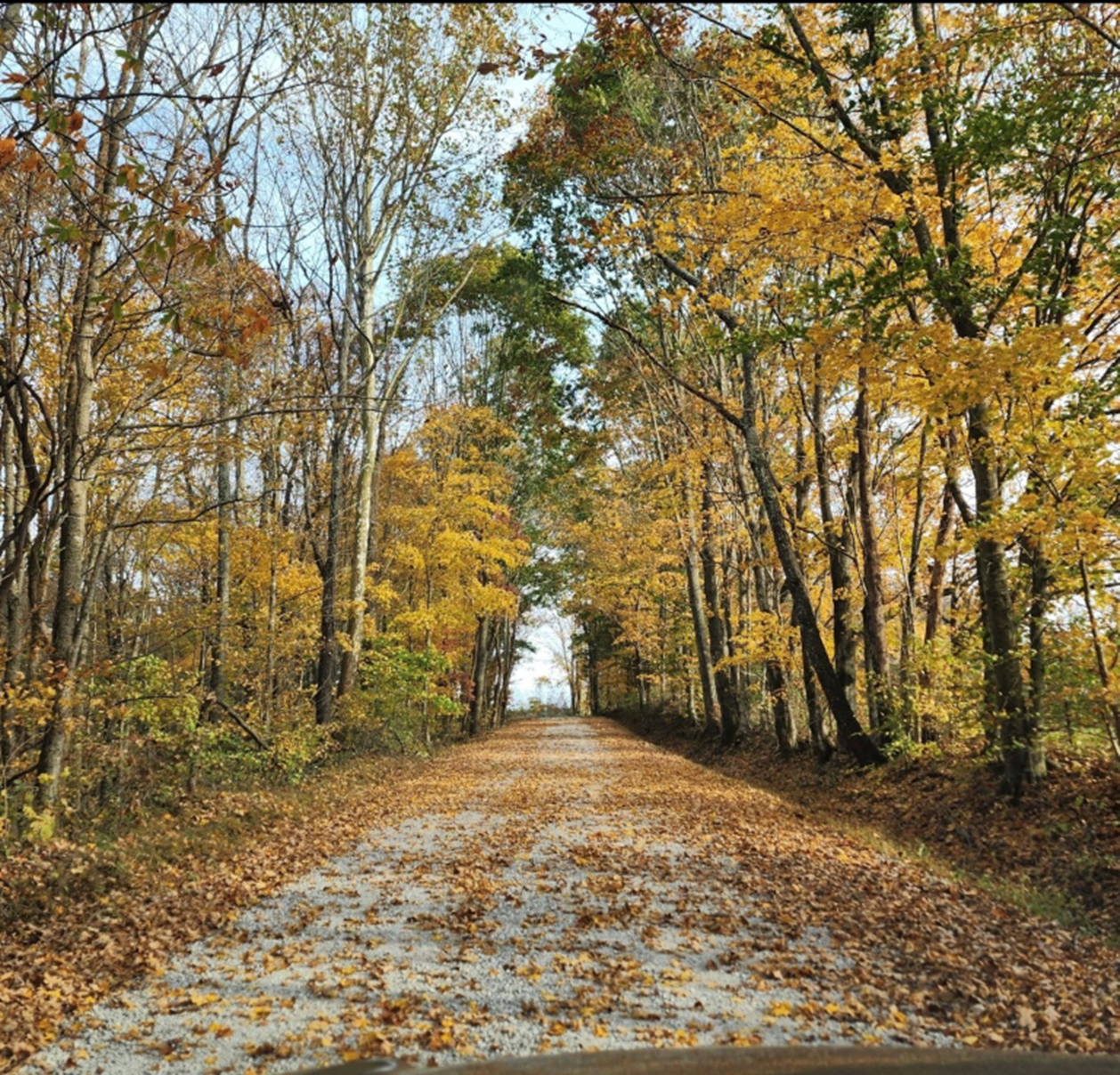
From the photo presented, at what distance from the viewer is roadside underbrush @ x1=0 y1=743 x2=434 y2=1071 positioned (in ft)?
15.5

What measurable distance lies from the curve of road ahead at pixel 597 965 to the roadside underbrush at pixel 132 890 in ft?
0.88

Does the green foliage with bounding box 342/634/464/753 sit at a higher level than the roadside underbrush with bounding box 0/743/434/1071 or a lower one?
higher

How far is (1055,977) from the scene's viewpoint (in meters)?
4.88

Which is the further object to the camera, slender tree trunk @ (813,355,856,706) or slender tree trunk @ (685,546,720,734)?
slender tree trunk @ (685,546,720,734)

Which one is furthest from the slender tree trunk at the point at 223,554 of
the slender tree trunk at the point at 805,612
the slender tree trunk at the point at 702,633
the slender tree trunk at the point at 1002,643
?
the slender tree trunk at the point at 702,633

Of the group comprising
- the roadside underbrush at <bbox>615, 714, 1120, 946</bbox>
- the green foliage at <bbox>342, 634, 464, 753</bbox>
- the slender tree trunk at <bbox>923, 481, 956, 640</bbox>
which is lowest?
the roadside underbrush at <bbox>615, 714, 1120, 946</bbox>

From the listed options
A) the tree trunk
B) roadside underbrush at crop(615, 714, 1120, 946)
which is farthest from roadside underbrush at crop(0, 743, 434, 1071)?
the tree trunk

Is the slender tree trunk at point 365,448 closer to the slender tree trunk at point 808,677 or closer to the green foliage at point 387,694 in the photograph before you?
the green foliage at point 387,694

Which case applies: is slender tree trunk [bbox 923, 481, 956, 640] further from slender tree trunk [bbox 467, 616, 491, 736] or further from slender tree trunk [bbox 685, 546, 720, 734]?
slender tree trunk [bbox 467, 616, 491, 736]

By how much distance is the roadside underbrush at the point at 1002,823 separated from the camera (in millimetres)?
6652

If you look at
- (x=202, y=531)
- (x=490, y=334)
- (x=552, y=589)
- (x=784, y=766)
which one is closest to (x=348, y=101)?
(x=202, y=531)

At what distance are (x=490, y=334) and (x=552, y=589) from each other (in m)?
16.6

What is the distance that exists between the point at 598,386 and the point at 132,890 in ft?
57.9

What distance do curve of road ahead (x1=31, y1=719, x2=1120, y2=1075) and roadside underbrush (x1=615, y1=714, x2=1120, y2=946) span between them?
606 mm
